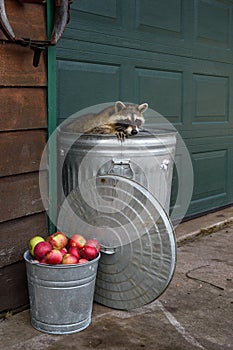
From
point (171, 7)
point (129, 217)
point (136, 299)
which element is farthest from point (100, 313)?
point (171, 7)

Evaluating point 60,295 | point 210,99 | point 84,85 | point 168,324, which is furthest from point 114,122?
point 210,99

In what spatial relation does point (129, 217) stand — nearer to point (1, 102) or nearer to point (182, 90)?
point (1, 102)

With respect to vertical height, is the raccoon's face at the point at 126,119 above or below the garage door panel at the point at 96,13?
below

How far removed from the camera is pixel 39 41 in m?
2.82

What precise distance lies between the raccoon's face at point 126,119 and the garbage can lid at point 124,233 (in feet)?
1.21

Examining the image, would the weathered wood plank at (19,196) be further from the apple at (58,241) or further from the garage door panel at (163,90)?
the garage door panel at (163,90)

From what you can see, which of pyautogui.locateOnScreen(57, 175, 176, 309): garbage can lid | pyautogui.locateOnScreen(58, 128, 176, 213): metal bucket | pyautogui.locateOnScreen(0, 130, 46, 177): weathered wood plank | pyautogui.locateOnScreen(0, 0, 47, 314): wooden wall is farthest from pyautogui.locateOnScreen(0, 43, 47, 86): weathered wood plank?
pyautogui.locateOnScreen(57, 175, 176, 309): garbage can lid

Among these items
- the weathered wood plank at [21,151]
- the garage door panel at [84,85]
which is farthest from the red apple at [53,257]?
the garage door panel at [84,85]

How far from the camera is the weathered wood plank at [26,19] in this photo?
2.72 meters

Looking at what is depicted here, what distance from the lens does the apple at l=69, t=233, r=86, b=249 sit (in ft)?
9.28

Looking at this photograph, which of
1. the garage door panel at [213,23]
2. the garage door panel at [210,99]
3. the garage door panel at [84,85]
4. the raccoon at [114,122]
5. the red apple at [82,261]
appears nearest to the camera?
the red apple at [82,261]

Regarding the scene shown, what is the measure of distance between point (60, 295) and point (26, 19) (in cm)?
141

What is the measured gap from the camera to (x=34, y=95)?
2.91m

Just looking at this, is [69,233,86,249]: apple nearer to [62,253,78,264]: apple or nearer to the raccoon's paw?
[62,253,78,264]: apple
